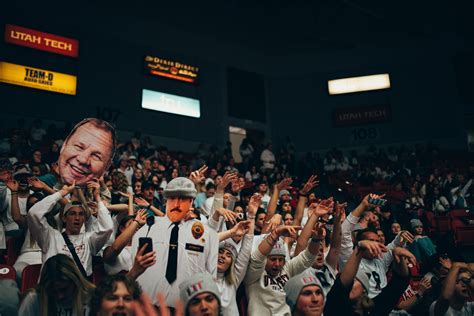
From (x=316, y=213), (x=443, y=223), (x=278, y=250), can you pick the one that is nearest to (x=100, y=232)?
(x=278, y=250)

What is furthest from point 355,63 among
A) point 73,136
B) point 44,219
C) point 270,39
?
point 44,219

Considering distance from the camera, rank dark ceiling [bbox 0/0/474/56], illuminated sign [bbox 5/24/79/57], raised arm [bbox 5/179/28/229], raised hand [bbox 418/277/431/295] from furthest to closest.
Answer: dark ceiling [bbox 0/0/474/56]
illuminated sign [bbox 5/24/79/57]
raised arm [bbox 5/179/28/229]
raised hand [bbox 418/277/431/295]

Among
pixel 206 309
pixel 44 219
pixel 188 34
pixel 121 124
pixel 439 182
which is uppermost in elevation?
pixel 188 34

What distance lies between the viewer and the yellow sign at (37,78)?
12.1m

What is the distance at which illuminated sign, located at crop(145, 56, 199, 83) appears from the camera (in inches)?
602

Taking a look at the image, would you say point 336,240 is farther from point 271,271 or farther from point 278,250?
point 271,271

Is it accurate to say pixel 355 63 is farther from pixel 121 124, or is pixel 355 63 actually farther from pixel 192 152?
pixel 121 124

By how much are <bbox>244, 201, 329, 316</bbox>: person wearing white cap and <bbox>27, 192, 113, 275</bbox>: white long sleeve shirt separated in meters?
1.34

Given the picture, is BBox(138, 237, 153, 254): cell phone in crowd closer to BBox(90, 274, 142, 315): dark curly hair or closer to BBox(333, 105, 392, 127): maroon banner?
BBox(90, 274, 142, 315): dark curly hair

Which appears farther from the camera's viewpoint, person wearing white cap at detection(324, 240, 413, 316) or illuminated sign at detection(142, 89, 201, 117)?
illuminated sign at detection(142, 89, 201, 117)

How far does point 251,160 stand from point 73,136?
30.7 ft

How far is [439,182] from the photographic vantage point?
11898mm

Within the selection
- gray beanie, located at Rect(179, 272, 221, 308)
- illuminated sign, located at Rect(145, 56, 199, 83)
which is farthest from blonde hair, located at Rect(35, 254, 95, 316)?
illuminated sign, located at Rect(145, 56, 199, 83)

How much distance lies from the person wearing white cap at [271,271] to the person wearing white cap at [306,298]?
0.49m
